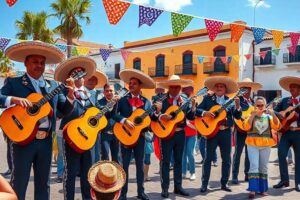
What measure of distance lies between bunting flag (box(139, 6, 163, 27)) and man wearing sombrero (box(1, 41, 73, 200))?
3745 millimetres

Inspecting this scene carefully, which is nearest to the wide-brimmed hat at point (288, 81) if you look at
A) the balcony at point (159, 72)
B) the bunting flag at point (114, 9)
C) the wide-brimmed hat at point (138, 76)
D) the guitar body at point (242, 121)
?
the guitar body at point (242, 121)

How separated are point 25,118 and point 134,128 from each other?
1.91 metres

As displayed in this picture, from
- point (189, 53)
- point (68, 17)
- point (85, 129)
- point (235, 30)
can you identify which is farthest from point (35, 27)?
point (85, 129)

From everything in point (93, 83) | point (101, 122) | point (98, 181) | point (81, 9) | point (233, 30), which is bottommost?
point (98, 181)

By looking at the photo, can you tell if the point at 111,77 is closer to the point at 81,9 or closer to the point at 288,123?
the point at 81,9

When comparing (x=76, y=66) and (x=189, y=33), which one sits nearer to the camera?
(x=76, y=66)

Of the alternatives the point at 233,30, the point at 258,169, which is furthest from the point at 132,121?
the point at 233,30

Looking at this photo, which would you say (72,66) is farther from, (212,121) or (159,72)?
(159,72)

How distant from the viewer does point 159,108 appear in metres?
5.98

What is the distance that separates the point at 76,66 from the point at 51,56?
1.67 ft

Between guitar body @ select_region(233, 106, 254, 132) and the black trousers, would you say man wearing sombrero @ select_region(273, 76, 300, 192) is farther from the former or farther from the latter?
the black trousers

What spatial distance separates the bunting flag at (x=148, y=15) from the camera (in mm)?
7930

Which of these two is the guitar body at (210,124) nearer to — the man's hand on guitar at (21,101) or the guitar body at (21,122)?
the guitar body at (21,122)

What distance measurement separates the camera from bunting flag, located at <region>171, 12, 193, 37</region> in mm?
8125
